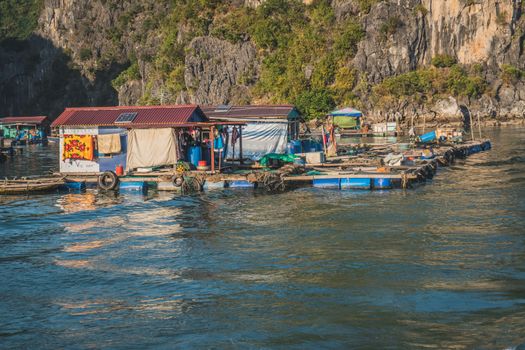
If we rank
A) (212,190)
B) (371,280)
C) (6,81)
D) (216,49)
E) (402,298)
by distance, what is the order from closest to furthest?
(402,298)
(371,280)
(212,190)
(216,49)
(6,81)

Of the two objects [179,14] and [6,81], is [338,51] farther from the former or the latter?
[6,81]

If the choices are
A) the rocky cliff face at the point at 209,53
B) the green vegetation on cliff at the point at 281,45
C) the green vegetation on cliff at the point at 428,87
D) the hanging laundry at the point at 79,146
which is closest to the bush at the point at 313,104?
the green vegetation on cliff at the point at 281,45

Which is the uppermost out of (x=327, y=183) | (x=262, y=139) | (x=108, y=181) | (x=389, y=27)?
(x=389, y=27)

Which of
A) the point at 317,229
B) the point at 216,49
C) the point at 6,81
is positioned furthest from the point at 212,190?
the point at 6,81

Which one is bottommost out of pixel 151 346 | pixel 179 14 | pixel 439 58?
pixel 151 346

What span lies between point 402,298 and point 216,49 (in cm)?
9440

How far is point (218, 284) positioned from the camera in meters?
16.9

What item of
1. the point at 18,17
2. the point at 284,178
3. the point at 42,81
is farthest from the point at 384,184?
the point at 18,17

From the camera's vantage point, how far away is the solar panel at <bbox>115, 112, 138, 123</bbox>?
35.4 m

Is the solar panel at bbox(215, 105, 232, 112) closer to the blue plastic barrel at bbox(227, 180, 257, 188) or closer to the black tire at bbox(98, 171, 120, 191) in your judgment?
the blue plastic barrel at bbox(227, 180, 257, 188)

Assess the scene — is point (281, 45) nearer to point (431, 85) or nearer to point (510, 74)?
point (431, 85)

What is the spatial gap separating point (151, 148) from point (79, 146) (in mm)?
3999

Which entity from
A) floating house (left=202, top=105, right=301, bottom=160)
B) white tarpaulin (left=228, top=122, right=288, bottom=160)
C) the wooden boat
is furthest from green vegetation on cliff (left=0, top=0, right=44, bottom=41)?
the wooden boat

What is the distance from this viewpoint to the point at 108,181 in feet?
109
